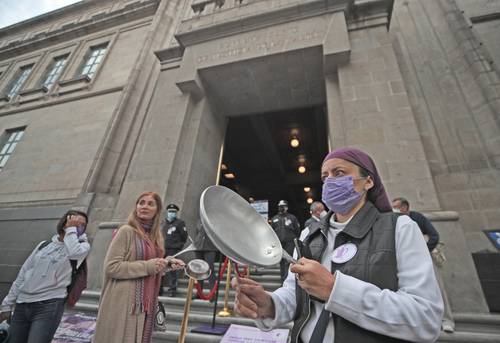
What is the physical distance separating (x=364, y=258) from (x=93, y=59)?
17.2m

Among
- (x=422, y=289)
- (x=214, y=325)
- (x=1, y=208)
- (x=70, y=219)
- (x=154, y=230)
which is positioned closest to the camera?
(x=422, y=289)

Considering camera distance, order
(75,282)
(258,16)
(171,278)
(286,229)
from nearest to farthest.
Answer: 1. (75,282)
2. (171,278)
3. (286,229)
4. (258,16)

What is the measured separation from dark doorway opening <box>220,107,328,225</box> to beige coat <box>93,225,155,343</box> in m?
10.9

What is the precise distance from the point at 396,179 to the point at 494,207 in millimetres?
2362

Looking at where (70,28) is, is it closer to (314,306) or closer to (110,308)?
(110,308)

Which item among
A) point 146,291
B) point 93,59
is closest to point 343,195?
point 146,291

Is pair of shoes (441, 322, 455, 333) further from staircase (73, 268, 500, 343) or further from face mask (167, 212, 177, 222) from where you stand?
face mask (167, 212, 177, 222)

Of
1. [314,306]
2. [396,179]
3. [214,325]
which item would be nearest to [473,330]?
[396,179]

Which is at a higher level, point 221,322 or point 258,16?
point 258,16

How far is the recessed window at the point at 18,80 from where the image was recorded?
570 inches

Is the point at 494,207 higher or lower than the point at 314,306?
higher

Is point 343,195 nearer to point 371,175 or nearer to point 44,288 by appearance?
point 371,175

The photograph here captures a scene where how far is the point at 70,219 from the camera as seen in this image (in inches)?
118

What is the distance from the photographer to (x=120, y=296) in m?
2.21
